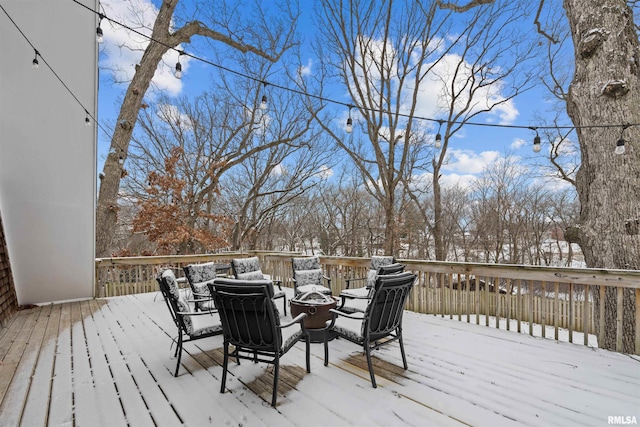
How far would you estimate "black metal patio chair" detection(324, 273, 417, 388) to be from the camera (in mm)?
2486

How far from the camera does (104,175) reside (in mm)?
6984

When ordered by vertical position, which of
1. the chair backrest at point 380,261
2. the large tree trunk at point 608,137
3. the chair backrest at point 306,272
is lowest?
the chair backrest at point 306,272

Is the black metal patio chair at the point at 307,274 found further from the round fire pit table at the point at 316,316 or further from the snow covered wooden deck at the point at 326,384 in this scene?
the snow covered wooden deck at the point at 326,384

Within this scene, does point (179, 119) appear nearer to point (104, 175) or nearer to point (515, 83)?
point (104, 175)

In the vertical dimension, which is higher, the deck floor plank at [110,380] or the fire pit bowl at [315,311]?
the fire pit bowl at [315,311]

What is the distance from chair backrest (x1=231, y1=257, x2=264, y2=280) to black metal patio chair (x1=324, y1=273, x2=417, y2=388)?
2.35m

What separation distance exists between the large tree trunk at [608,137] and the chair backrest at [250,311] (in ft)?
12.7

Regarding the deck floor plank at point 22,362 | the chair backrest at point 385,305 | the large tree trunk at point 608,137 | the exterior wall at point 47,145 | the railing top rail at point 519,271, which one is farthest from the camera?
the exterior wall at point 47,145

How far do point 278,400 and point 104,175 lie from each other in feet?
23.2

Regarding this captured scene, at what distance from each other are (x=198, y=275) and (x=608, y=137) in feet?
18.8

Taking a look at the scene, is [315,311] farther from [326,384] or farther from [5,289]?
[5,289]

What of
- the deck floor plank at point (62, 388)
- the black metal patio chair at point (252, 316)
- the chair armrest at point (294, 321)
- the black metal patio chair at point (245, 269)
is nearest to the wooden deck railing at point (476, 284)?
the black metal patio chair at point (245, 269)

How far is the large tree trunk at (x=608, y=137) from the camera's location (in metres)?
3.64

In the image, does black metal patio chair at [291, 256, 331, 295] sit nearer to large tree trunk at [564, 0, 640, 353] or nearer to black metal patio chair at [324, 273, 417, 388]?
black metal patio chair at [324, 273, 417, 388]
